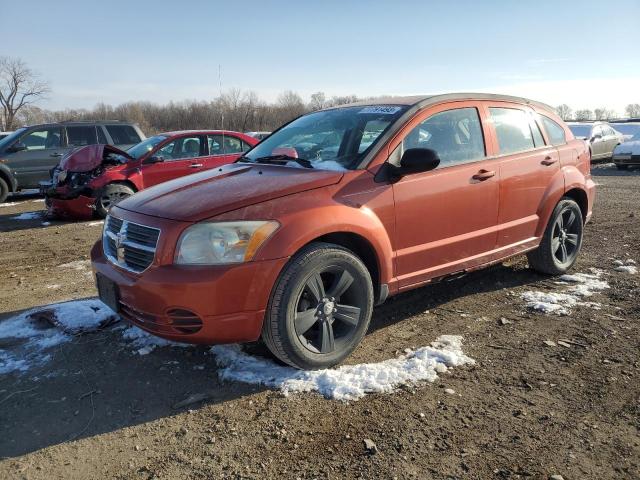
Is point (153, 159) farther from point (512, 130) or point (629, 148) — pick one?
point (629, 148)

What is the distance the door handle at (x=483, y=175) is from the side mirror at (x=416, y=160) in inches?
26.9

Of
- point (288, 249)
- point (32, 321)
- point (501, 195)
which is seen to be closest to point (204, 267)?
point (288, 249)

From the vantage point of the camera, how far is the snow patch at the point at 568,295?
438 cm

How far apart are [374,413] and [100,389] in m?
1.72

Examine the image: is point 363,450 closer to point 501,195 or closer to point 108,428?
point 108,428

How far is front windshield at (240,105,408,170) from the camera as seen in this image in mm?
3758

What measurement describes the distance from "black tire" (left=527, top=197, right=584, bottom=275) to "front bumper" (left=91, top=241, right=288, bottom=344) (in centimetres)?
314

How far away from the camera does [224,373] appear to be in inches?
132

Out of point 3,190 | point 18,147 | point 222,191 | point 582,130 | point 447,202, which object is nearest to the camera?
point 222,191

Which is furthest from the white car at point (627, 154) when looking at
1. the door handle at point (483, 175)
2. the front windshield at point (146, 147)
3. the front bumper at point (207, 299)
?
the front bumper at point (207, 299)

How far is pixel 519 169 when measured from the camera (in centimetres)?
451

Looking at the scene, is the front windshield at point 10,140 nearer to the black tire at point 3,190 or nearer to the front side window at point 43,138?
the front side window at point 43,138

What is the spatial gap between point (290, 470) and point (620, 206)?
363 inches

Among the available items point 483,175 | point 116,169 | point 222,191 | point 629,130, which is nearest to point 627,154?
point 629,130
